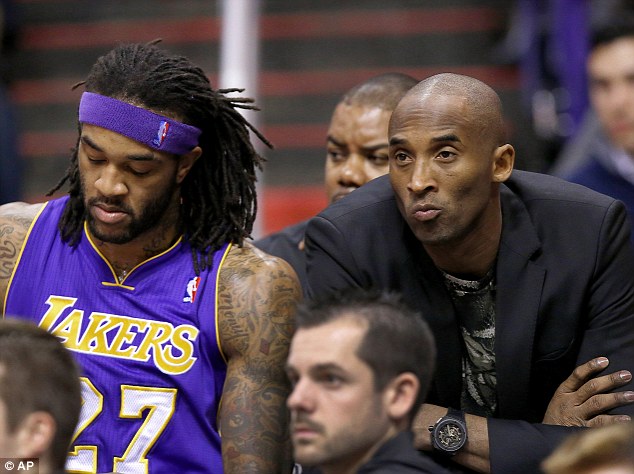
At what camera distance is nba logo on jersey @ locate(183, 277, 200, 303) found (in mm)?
3455

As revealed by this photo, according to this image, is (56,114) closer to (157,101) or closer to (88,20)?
(88,20)

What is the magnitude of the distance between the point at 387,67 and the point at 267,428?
5706 mm

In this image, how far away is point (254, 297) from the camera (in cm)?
340

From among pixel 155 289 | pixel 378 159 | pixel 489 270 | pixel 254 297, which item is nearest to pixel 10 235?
pixel 155 289

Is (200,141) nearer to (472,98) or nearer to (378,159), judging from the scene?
(378,159)

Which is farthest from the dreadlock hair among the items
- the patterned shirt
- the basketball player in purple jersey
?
the patterned shirt

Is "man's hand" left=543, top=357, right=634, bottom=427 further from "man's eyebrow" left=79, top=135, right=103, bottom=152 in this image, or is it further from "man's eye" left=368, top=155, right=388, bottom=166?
"man's eyebrow" left=79, top=135, right=103, bottom=152

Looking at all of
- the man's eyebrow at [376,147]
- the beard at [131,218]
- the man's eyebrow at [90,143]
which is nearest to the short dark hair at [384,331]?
the beard at [131,218]

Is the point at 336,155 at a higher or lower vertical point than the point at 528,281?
higher

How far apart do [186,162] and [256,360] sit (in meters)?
0.64

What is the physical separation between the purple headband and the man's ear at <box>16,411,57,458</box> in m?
0.97

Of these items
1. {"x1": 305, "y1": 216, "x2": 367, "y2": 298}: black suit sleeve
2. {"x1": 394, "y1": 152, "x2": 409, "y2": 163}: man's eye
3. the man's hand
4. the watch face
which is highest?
{"x1": 394, "y1": 152, "x2": 409, "y2": 163}: man's eye

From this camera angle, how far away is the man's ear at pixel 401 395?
8.76 ft

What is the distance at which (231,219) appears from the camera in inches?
143
